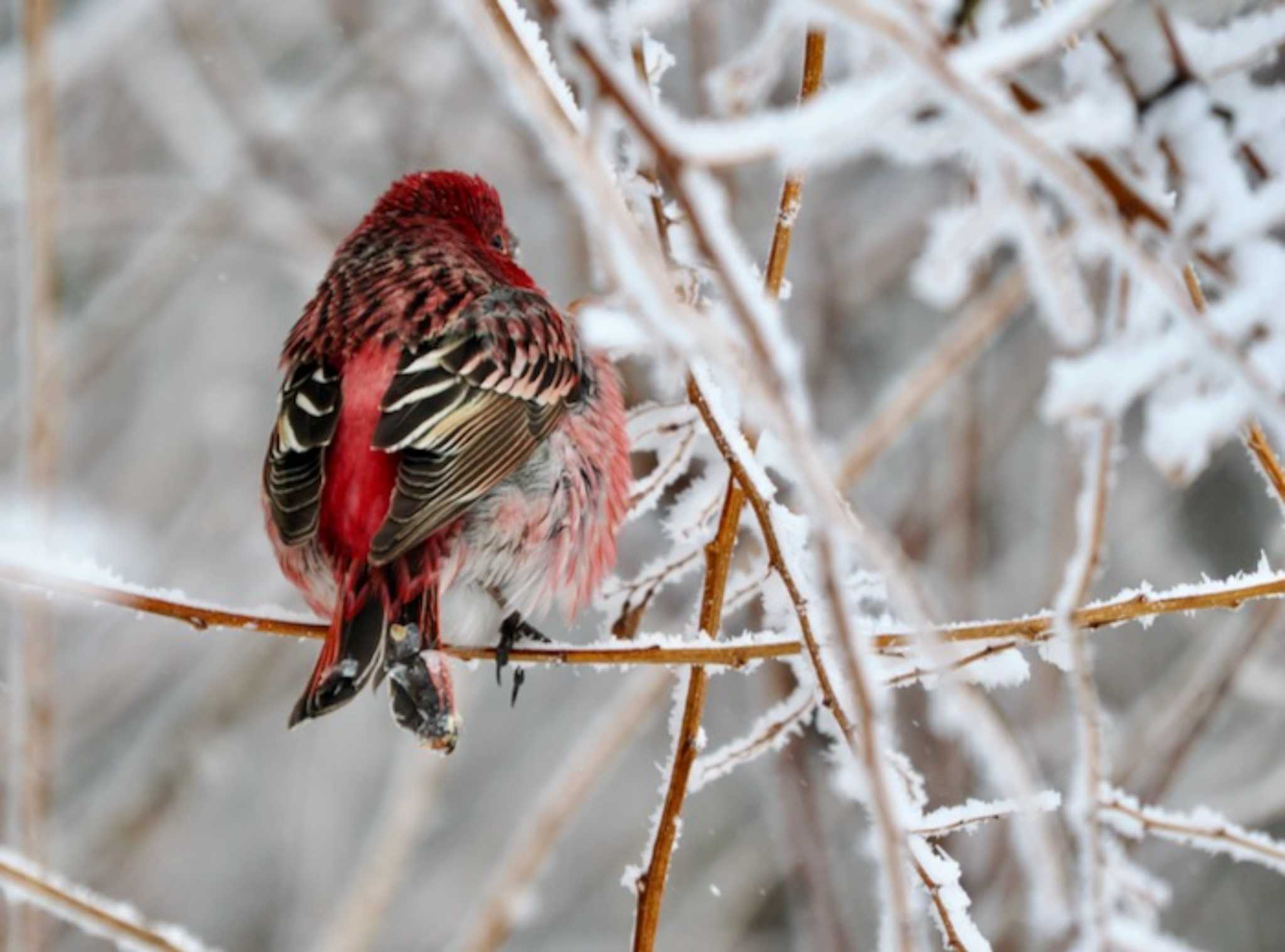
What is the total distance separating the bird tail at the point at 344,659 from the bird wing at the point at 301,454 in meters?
0.22

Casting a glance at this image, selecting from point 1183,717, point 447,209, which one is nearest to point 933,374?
point 447,209

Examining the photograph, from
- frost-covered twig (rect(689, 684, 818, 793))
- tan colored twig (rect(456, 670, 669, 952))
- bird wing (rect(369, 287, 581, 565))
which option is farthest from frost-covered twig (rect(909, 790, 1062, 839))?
tan colored twig (rect(456, 670, 669, 952))

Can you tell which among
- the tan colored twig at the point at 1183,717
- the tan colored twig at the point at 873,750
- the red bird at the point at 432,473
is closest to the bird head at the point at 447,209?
the red bird at the point at 432,473

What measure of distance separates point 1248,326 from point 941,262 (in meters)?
0.23

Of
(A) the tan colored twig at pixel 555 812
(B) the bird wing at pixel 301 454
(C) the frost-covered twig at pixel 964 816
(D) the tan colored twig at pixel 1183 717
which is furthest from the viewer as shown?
(D) the tan colored twig at pixel 1183 717

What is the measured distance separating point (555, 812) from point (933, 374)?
1295 millimetres

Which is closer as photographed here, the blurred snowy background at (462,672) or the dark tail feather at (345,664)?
the dark tail feather at (345,664)

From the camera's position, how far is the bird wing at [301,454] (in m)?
3.13

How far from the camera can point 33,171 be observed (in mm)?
3387

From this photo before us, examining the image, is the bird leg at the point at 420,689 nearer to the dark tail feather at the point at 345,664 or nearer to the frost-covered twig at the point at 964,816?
the dark tail feather at the point at 345,664

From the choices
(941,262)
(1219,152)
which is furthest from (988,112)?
(1219,152)

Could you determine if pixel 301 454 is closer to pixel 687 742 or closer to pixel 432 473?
pixel 432 473

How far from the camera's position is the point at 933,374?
3.70m

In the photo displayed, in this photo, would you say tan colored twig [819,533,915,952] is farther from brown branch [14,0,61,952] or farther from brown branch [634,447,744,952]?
brown branch [14,0,61,952]
